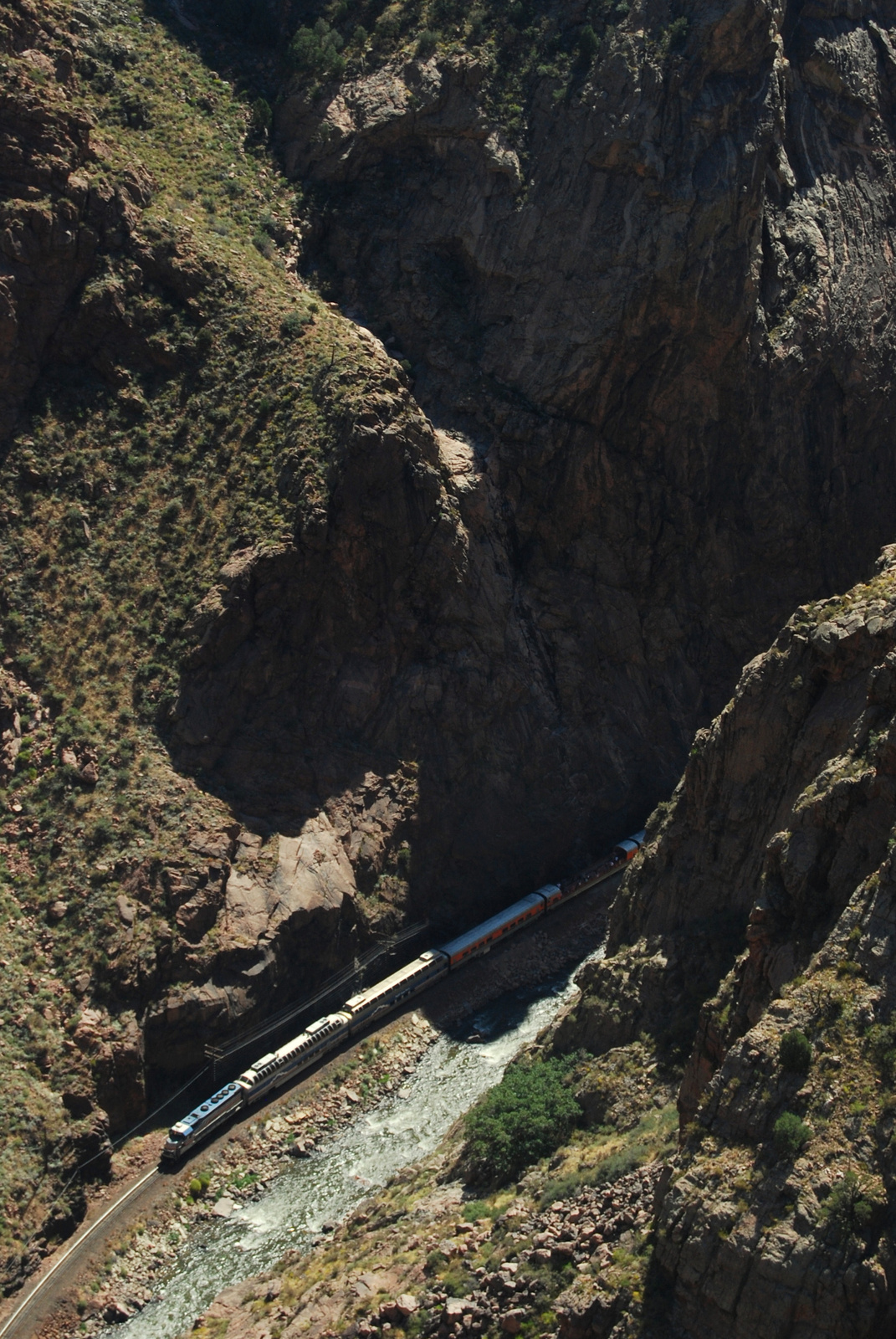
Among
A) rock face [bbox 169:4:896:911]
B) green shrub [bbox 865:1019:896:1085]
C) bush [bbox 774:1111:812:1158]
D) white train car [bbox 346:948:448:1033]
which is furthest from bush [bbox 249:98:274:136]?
bush [bbox 774:1111:812:1158]

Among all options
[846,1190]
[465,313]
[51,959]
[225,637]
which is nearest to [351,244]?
[465,313]

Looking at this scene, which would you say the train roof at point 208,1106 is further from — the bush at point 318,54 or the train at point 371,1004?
the bush at point 318,54

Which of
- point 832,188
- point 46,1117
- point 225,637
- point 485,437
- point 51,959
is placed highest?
point 832,188

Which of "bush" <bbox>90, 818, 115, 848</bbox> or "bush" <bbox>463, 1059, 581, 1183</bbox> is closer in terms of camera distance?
"bush" <bbox>463, 1059, 581, 1183</bbox>

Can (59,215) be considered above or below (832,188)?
above

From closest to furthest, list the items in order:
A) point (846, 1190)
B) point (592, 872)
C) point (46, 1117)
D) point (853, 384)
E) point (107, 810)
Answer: point (846, 1190) → point (46, 1117) → point (107, 810) → point (592, 872) → point (853, 384)

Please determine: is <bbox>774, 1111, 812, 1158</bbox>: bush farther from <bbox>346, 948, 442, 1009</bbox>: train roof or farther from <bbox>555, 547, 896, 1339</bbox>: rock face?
<bbox>346, 948, 442, 1009</bbox>: train roof

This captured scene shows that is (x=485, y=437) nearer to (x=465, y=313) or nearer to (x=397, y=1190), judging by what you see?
(x=465, y=313)
